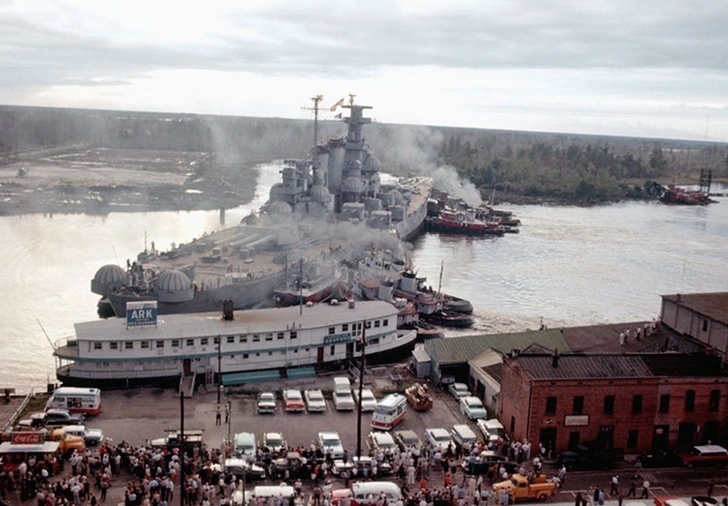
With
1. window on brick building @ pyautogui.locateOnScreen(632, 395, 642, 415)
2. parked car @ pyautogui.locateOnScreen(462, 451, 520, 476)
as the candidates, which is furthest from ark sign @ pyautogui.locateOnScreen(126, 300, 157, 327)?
window on brick building @ pyautogui.locateOnScreen(632, 395, 642, 415)

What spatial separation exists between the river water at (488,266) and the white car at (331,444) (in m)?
15.5

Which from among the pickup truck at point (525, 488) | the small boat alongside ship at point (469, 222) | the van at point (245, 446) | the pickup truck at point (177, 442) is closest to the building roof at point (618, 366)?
the pickup truck at point (525, 488)

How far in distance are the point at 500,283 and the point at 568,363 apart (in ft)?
116

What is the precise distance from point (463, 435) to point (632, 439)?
5.81 meters

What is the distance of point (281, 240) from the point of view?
51.0 metres

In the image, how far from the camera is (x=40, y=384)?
111 feet

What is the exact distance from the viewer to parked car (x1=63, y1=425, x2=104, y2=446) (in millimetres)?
24672

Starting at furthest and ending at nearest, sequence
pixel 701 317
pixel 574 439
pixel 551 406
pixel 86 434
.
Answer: pixel 701 317
pixel 574 439
pixel 551 406
pixel 86 434

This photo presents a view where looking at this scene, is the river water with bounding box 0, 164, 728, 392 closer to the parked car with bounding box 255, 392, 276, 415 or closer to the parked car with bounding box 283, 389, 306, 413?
the parked car with bounding box 255, 392, 276, 415

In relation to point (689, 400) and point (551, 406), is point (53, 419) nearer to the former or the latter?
point (551, 406)

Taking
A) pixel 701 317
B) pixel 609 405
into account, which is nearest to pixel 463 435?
pixel 609 405

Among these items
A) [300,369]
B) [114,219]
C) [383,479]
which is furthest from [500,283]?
[114,219]

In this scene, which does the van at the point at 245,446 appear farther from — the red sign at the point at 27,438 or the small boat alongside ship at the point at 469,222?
the small boat alongside ship at the point at 469,222

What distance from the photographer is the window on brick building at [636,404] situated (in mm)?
25969
